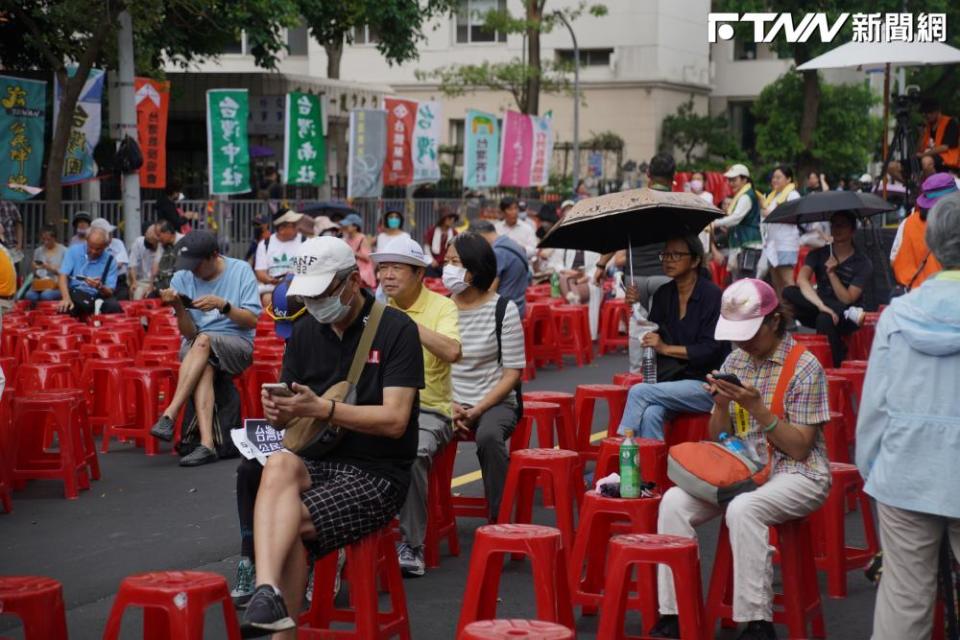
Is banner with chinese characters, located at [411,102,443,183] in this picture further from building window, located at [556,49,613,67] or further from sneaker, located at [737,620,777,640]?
building window, located at [556,49,613,67]

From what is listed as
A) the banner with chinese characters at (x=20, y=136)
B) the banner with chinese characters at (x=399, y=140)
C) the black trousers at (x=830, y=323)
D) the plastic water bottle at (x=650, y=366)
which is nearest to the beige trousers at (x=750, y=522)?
the plastic water bottle at (x=650, y=366)

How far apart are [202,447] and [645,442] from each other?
4209mm

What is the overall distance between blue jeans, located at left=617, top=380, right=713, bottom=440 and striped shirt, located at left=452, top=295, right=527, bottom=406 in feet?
2.35

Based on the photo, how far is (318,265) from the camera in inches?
234

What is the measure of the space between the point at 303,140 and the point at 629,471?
17.9 m

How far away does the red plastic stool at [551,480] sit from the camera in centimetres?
725

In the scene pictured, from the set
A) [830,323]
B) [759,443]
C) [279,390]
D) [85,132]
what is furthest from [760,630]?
[85,132]

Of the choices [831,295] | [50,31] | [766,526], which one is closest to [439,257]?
[50,31]

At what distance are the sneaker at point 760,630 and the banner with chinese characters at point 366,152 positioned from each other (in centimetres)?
1888

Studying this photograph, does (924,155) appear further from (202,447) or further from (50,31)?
(50,31)

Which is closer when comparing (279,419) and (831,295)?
(279,419)

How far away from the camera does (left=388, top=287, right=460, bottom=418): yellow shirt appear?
301 inches

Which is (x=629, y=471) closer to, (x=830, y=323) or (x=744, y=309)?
(x=744, y=309)

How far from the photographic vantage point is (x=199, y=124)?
32.4 metres
